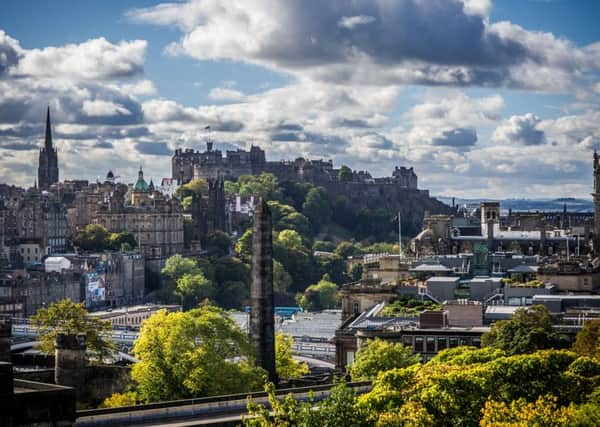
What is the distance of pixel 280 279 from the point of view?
15550 centimetres

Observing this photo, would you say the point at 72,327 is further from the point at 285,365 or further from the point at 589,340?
the point at 589,340

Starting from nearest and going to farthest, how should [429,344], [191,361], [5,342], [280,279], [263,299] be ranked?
[5,342]
[191,361]
[263,299]
[429,344]
[280,279]

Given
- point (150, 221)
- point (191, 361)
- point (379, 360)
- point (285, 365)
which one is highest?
point (150, 221)

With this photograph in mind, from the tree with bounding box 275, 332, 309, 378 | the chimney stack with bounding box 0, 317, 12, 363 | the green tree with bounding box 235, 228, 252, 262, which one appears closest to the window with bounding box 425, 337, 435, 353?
the tree with bounding box 275, 332, 309, 378

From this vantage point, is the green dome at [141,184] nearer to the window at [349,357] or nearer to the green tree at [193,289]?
the green tree at [193,289]

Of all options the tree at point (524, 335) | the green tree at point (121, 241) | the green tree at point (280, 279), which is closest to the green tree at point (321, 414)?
the tree at point (524, 335)

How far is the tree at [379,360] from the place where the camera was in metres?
56.2

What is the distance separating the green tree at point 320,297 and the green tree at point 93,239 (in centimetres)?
2194

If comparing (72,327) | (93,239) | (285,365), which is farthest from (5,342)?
(93,239)

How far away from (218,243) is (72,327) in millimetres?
104397

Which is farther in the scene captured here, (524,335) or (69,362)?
(524,335)

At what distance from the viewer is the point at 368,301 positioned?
80188 mm

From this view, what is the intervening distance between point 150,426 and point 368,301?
44.1 m

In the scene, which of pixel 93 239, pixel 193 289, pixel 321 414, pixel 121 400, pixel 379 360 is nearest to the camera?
pixel 321 414
